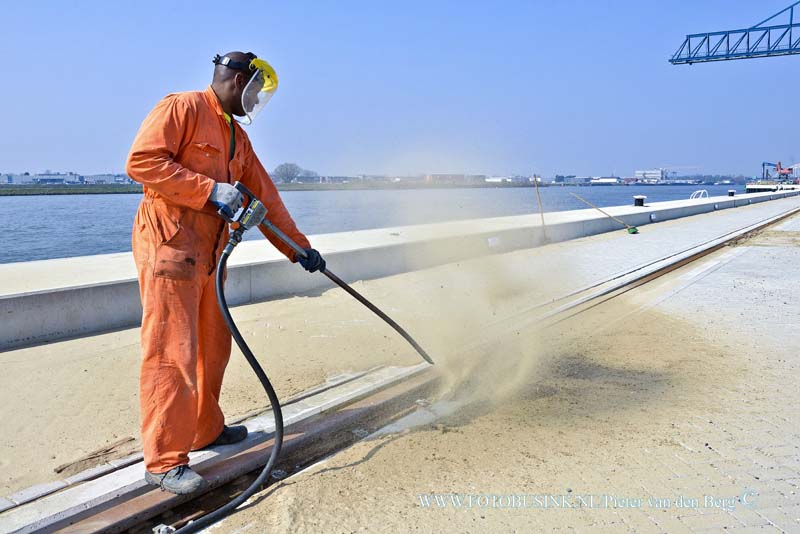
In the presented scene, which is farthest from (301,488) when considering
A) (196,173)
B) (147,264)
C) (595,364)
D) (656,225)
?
A: (656,225)

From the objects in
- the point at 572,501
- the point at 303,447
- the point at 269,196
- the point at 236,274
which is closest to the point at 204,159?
the point at 269,196

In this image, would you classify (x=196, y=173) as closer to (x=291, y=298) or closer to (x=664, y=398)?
(x=664, y=398)

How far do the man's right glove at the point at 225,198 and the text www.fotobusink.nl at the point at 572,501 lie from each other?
1703mm

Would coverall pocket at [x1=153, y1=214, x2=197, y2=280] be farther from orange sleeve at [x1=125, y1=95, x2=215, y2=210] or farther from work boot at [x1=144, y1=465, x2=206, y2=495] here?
work boot at [x1=144, y1=465, x2=206, y2=495]

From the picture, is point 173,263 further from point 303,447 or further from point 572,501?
point 572,501

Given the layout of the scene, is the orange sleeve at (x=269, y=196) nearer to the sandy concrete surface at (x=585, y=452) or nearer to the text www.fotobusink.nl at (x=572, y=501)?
the sandy concrete surface at (x=585, y=452)

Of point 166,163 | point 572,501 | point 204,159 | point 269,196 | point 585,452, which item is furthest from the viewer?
point 269,196

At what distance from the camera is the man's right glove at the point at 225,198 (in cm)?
313

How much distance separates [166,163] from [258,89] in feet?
2.44

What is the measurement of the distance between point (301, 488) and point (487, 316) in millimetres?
4346

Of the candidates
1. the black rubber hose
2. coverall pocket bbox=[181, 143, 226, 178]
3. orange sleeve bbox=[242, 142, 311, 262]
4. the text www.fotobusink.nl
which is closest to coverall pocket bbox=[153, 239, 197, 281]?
the black rubber hose

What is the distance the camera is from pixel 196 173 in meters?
3.15

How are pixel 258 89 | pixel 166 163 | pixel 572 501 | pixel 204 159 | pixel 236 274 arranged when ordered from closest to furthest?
pixel 166 163 < pixel 572 501 < pixel 204 159 < pixel 258 89 < pixel 236 274

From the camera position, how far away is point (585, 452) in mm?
3762
